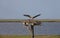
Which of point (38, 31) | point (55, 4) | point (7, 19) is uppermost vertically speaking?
point (55, 4)

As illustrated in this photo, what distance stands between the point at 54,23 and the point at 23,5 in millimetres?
352

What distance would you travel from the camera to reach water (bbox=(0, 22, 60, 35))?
4.55 ft

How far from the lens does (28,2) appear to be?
143cm

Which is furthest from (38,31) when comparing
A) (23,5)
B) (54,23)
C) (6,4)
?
(6,4)

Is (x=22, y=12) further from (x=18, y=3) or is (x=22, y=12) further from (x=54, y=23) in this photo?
(x=54, y=23)

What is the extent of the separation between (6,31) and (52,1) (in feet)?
1.76

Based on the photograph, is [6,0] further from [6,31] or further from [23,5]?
[6,31]

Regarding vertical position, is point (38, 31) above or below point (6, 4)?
below

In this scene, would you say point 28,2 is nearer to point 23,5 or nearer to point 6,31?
point 23,5

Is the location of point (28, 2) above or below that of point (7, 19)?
above

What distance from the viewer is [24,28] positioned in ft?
4.57

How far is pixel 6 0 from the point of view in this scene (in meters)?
1.42

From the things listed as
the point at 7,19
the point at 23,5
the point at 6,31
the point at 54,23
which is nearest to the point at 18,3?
the point at 23,5

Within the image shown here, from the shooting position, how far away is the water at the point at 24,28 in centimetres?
139
